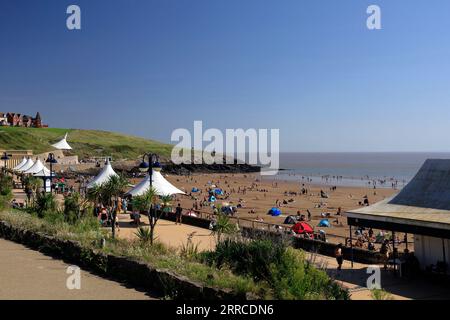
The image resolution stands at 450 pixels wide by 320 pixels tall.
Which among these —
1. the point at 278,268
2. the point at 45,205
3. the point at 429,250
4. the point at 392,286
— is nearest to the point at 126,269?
the point at 278,268

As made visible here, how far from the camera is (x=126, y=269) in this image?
8.45 metres

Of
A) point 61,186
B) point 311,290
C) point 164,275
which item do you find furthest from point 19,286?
point 61,186

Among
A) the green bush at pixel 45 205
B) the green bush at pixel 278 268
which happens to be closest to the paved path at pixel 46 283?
the green bush at pixel 278 268

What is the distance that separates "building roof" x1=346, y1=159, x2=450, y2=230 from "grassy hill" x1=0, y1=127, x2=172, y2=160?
6910 cm

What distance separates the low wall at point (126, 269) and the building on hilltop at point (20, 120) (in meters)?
122

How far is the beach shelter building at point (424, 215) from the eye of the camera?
37.9 ft

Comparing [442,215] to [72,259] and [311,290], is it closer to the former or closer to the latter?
[311,290]

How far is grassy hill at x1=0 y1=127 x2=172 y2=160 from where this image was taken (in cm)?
8000

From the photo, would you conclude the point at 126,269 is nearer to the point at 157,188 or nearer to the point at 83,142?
the point at 157,188

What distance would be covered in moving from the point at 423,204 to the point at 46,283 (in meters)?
10.1

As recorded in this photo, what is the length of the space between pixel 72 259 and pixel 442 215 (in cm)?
929

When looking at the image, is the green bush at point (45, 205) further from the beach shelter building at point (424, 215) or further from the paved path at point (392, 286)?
the beach shelter building at point (424, 215)

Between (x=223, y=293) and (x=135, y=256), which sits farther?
(x=135, y=256)
